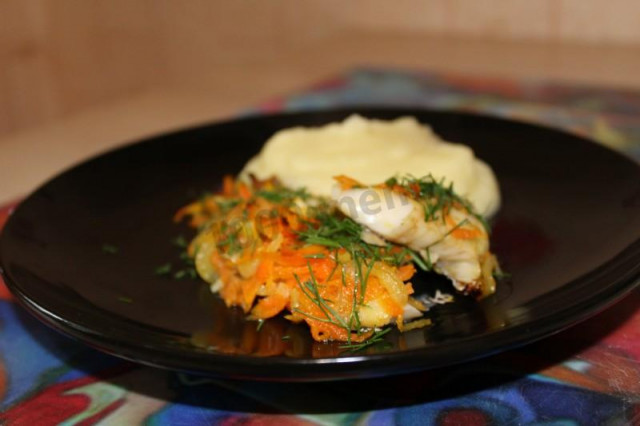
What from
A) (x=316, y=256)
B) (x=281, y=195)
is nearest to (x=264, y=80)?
(x=281, y=195)

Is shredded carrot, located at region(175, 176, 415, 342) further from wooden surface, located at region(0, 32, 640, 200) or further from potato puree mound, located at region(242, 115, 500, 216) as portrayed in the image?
wooden surface, located at region(0, 32, 640, 200)

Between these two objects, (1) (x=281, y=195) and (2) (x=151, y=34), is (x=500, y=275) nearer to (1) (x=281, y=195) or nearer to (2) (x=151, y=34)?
(1) (x=281, y=195)

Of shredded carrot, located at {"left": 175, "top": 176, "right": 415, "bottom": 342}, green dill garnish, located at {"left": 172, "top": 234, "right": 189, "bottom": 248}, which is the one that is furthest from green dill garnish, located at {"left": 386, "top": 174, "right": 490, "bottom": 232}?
green dill garnish, located at {"left": 172, "top": 234, "right": 189, "bottom": 248}

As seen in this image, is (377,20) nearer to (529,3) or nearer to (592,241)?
(529,3)

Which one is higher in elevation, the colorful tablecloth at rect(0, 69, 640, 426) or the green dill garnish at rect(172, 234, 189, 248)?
the green dill garnish at rect(172, 234, 189, 248)

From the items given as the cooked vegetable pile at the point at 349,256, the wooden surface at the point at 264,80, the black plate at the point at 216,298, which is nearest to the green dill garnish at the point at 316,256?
the cooked vegetable pile at the point at 349,256

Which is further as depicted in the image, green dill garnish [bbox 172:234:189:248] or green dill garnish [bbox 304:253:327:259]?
green dill garnish [bbox 172:234:189:248]
